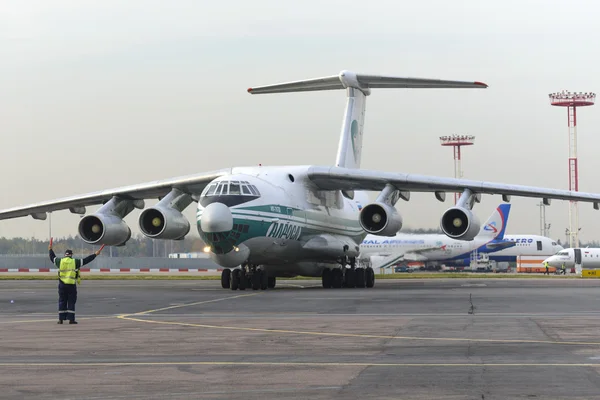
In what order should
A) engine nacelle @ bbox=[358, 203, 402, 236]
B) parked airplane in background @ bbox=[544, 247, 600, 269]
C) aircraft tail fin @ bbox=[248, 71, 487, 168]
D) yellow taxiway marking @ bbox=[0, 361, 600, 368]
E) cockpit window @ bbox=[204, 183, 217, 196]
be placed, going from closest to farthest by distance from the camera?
yellow taxiway marking @ bbox=[0, 361, 600, 368]
cockpit window @ bbox=[204, 183, 217, 196]
engine nacelle @ bbox=[358, 203, 402, 236]
aircraft tail fin @ bbox=[248, 71, 487, 168]
parked airplane in background @ bbox=[544, 247, 600, 269]

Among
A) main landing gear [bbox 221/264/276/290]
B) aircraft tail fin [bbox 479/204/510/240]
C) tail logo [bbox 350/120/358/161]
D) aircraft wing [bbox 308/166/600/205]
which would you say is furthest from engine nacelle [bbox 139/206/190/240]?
aircraft tail fin [bbox 479/204/510/240]

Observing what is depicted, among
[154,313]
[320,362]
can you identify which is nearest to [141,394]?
[320,362]

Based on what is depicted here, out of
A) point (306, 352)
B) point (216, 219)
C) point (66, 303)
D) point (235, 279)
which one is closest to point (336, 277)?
point (235, 279)

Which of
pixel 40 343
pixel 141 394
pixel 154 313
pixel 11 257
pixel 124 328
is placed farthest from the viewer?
pixel 11 257

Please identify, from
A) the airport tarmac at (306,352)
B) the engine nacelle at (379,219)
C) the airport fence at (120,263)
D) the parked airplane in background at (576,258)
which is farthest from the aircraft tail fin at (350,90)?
the parked airplane in background at (576,258)

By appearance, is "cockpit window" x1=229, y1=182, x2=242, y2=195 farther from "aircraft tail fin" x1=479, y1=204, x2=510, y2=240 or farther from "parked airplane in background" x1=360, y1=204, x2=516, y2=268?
"aircraft tail fin" x1=479, y1=204, x2=510, y2=240

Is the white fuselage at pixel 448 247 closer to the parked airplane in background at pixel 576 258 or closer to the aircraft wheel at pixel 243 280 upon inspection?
the parked airplane in background at pixel 576 258

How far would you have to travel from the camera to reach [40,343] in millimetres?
11656

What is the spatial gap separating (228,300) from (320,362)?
12.2 metres

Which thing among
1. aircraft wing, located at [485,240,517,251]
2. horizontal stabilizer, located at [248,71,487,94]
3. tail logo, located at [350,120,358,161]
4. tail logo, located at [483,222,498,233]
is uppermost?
horizontal stabilizer, located at [248,71,487,94]

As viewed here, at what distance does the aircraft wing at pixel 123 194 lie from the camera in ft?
95.1

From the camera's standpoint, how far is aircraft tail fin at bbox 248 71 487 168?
3240cm

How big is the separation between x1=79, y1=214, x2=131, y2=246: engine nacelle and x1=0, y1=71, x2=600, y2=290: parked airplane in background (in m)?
0.03

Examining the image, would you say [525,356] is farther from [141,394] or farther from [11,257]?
[11,257]
